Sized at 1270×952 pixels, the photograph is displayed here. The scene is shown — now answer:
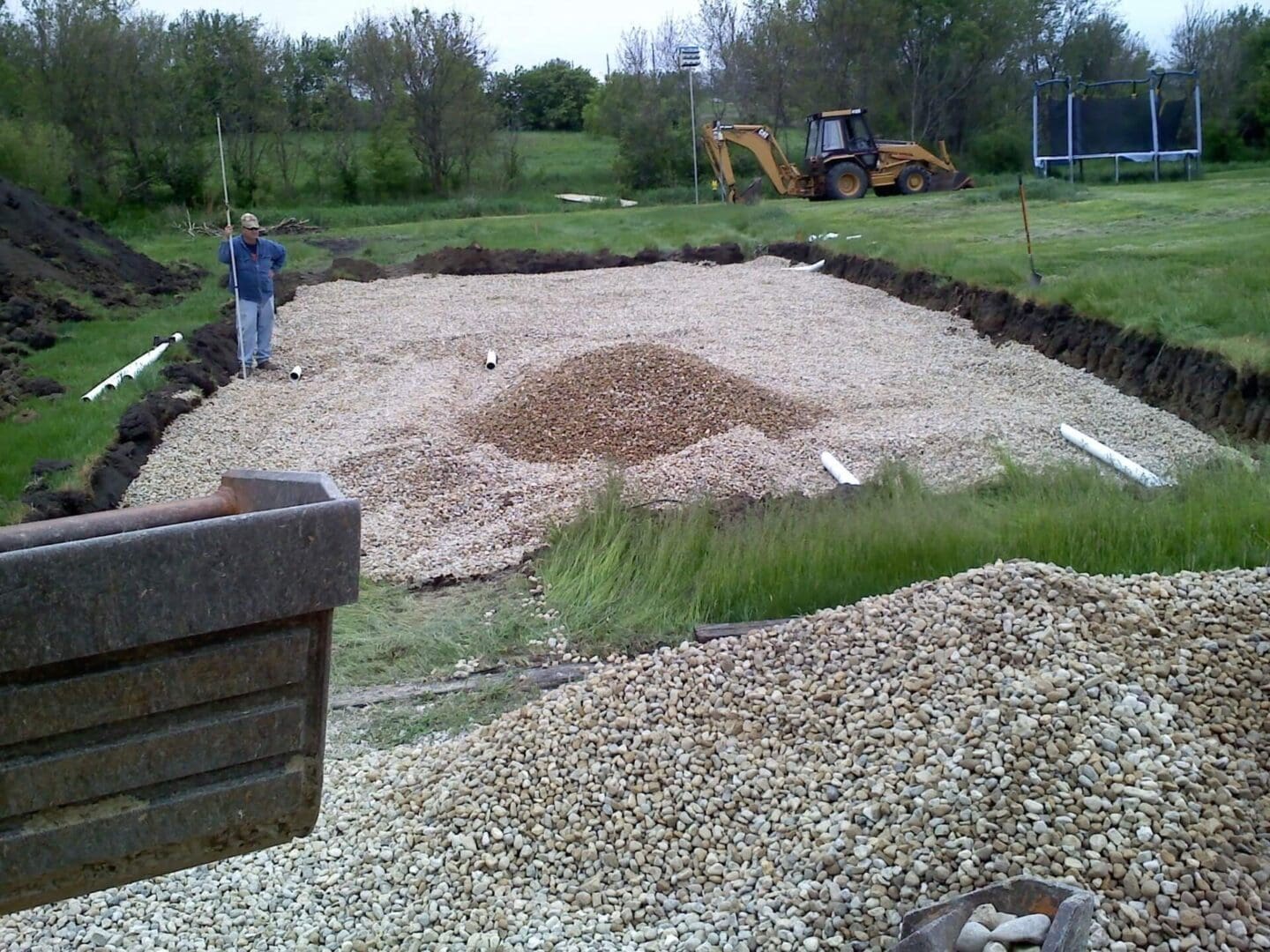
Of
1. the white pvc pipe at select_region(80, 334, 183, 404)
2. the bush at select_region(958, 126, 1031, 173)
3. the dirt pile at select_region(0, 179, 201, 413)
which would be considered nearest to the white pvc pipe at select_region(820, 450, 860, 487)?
the white pvc pipe at select_region(80, 334, 183, 404)

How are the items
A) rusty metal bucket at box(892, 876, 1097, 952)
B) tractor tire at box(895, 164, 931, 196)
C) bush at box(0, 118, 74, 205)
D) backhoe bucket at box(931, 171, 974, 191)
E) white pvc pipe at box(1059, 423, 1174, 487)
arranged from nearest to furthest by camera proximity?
1. rusty metal bucket at box(892, 876, 1097, 952)
2. white pvc pipe at box(1059, 423, 1174, 487)
3. bush at box(0, 118, 74, 205)
4. tractor tire at box(895, 164, 931, 196)
5. backhoe bucket at box(931, 171, 974, 191)

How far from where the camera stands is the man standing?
47.7 ft

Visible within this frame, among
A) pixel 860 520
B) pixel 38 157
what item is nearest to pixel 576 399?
pixel 860 520

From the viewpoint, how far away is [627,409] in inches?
452

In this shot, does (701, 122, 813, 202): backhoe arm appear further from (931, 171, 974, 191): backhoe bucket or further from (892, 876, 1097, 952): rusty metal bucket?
(892, 876, 1097, 952): rusty metal bucket

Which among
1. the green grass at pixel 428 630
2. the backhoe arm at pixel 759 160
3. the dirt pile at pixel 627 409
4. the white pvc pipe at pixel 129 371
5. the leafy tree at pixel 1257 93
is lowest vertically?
the green grass at pixel 428 630

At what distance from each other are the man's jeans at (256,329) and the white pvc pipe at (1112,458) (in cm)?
908

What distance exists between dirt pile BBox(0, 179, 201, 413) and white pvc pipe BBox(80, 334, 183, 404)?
59 cm

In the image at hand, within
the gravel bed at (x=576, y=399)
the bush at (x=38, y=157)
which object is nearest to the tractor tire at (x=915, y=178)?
the gravel bed at (x=576, y=399)

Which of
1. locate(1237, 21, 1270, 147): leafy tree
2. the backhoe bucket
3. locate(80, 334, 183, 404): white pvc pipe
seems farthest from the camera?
locate(1237, 21, 1270, 147): leafy tree

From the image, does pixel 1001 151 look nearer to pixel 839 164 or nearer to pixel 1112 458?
pixel 839 164

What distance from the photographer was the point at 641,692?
5133 mm

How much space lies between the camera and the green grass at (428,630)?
20.9ft

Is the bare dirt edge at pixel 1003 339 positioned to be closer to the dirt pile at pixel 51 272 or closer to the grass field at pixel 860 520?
the grass field at pixel 860 520
